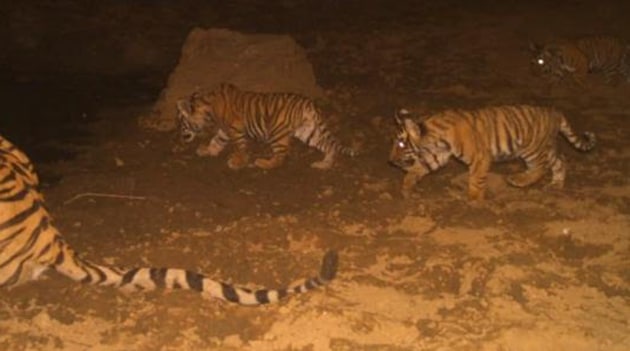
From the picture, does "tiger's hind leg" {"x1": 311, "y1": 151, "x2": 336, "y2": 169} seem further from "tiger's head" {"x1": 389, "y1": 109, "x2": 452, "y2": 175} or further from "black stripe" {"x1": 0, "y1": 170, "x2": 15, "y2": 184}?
"black stripe" {"x1": 0, "y1": 170, "x2": 15, "y2": 184}

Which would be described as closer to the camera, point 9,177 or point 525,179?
point 9,177

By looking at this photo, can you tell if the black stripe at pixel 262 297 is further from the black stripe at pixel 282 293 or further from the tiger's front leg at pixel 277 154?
the tiger's front leg at pixel 277 154

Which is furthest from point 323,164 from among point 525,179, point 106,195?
point 106,195

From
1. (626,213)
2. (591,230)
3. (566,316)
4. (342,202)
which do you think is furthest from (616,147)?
(566,316)

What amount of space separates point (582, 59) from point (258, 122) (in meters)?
4.80

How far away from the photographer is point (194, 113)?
7.99 metres

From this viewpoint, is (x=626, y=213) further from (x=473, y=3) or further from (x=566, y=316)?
(x=473, y=3)

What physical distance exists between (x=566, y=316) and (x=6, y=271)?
3669 millimetres

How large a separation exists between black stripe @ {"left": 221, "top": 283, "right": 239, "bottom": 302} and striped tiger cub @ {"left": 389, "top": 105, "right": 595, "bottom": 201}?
7.67 feet

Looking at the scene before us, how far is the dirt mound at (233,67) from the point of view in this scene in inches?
361

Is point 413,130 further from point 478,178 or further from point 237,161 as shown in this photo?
point 237,161

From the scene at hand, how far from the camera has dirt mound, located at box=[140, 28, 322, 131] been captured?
361 inches

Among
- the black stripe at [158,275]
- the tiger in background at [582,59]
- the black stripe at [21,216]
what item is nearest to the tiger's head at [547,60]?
the tiger in background at [582,59]

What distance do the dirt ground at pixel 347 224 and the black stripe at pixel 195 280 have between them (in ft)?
0.26
